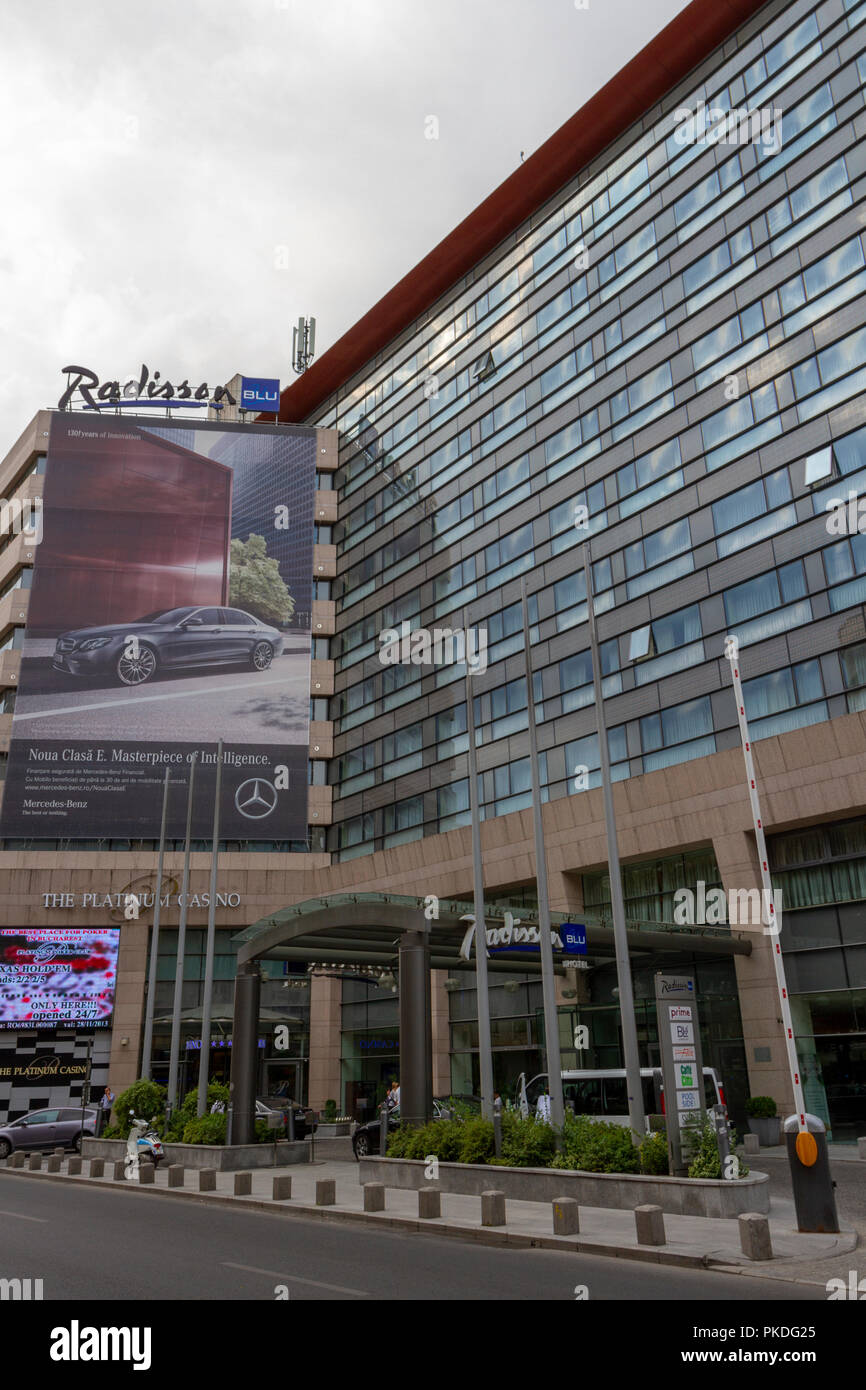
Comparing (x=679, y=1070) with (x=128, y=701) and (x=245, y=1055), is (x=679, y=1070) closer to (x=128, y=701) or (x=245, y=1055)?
(x=245, y=1055)

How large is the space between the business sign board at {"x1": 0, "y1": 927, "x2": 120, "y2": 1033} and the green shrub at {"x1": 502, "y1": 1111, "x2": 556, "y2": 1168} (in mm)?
33765

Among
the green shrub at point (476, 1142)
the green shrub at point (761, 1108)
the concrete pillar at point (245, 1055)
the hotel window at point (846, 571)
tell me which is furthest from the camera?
the hotel window at point (846, 571)

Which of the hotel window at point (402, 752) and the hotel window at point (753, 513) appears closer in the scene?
the hotel window at point (753, 513)

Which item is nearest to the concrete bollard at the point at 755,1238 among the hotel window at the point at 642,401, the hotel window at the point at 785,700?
the hotel window at the point at 785,700

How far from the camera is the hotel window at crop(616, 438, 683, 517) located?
123 ft

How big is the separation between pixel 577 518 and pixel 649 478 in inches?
152

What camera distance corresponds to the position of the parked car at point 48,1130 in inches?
1350

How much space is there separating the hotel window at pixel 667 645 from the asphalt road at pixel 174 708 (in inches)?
891

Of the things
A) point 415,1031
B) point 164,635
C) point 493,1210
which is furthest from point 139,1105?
point 164,635

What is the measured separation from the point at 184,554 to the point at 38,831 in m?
16.5

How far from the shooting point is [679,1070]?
635 inches

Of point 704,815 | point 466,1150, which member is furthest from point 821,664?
point 466,1150

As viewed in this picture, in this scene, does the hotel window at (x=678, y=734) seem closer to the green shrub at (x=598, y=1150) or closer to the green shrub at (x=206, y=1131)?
the green shrub at (x=598, y=1150)

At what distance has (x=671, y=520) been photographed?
36.8 metres
